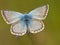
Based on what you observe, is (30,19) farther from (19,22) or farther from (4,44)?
(4,44)

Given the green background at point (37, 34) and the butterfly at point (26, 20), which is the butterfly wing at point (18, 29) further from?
the green background at point (37, 34)

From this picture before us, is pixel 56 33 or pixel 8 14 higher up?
pixel 8 14

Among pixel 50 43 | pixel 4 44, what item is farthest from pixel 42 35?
pixel 4 44

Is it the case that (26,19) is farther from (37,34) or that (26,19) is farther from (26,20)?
(37,34)

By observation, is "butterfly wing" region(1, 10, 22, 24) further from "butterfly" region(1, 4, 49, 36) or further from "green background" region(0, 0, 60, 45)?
"green background" region(0, 0, 60, 45)

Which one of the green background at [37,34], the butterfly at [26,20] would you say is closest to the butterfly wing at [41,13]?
the butterfly at [26,20]

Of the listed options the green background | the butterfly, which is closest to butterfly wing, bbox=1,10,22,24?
the butterfly
